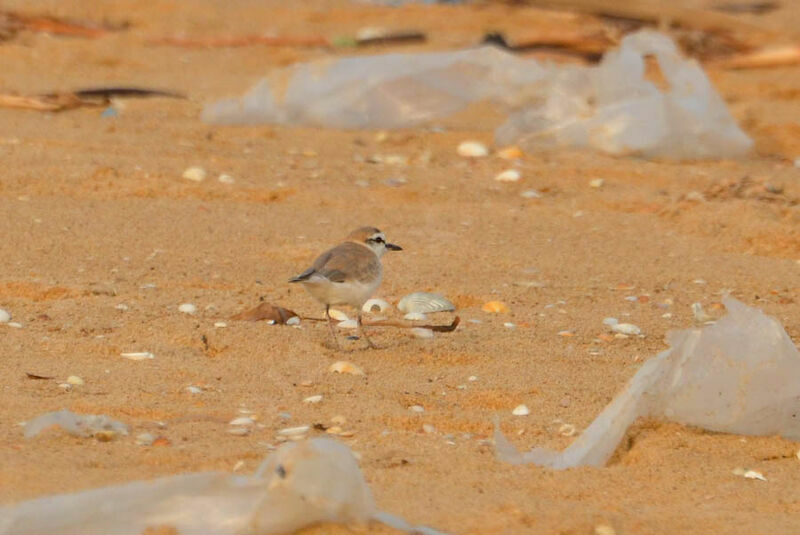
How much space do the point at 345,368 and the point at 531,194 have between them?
2.84m

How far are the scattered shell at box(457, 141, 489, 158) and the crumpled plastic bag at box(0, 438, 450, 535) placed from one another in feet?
16.6

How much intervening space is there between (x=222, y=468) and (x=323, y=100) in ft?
16.8

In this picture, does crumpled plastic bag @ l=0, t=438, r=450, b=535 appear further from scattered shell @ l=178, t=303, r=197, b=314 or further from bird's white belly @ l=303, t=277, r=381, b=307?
scattered shell @ l=178, t=303, r=197, b=314

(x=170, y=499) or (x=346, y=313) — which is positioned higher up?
(x=170, y=499)

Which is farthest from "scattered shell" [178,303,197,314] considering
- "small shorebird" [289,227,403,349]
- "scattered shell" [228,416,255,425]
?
"scattered shell" [228,416,255,425]

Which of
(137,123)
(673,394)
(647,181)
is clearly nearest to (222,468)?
(673,394)

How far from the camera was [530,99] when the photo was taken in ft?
26.4

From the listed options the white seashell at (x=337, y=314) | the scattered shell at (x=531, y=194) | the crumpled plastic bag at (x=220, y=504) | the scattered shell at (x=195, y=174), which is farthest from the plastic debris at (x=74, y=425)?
the scattered shell at (x=531, y=194)

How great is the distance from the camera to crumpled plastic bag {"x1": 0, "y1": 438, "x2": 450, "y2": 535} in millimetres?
2842

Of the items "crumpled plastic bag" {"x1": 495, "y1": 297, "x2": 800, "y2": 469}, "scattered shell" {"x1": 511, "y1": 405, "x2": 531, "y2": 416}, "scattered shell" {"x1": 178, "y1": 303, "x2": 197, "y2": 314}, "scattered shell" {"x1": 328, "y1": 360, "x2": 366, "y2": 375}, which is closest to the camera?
"crumpled plastic bag" {"x1": 495, "y1": 297, "x2": 800, "y2": 469}

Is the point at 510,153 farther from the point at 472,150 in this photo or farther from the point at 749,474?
the point at 749,474

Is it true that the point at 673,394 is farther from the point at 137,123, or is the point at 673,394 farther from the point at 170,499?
the point at 137,123

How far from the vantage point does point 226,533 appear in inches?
111

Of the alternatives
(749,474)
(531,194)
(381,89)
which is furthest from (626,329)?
(381,89)
